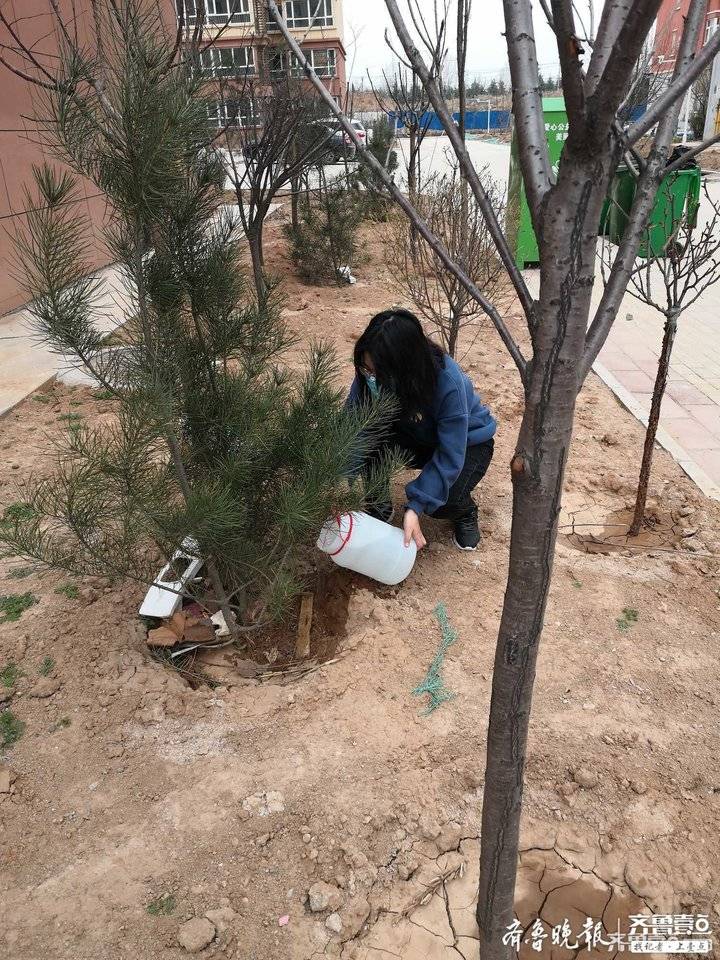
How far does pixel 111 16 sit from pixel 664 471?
11.0 feet

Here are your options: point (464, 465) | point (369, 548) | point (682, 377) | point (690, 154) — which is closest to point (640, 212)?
point (690, 154)

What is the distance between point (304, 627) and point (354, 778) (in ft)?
2.56

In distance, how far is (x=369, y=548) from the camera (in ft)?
9.16

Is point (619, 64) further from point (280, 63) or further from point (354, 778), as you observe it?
point (280, 63)

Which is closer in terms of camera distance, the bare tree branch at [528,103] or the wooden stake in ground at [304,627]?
the bare tree branch at [528,103]

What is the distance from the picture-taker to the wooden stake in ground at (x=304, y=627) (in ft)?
8.89

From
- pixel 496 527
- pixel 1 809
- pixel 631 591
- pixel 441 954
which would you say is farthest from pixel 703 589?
pixel 1 809

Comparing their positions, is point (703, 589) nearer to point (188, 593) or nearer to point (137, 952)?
point (188, 593)

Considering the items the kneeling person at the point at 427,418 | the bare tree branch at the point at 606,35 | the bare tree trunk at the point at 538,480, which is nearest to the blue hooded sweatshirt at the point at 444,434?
the kneeling person at the point at 427,418

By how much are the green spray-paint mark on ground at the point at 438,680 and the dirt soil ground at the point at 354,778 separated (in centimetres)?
3

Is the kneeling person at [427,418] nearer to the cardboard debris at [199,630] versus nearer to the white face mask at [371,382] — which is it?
the white face mask at [371,382]

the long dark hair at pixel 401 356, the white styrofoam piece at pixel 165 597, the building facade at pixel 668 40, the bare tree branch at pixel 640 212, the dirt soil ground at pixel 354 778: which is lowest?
the dirt soil ground at pixel 354 778

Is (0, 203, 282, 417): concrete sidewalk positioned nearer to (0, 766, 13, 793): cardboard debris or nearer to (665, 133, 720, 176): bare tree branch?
(0, 766, 13, 793): cardboard debris

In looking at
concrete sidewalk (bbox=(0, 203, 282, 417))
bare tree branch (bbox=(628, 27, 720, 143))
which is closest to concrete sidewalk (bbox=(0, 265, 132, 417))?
concrete sidewalk (bbox=(0, 203, 282, 417))
